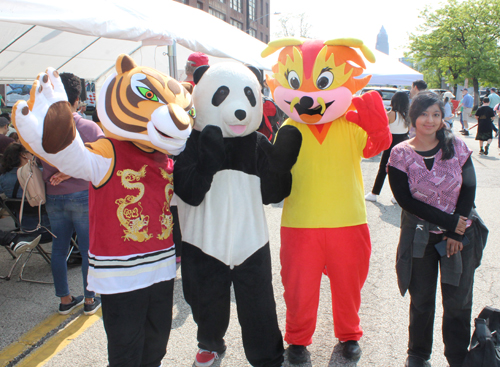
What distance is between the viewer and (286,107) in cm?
243

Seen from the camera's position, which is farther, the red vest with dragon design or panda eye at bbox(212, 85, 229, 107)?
panda eye at bbox(212, 85, 229, 107)

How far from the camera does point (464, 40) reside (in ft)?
87.1

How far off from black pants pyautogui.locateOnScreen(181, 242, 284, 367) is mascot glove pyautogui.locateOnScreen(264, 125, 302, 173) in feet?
1.64

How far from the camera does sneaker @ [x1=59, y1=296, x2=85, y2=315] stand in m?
3.17

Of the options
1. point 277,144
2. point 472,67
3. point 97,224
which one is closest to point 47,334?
point 97,224

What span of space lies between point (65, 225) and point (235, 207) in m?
1.70

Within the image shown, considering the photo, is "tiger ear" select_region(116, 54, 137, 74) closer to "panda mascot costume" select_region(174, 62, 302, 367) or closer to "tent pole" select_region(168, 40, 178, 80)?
"panda mascot costume" select_region(174, 62, 302, 367)

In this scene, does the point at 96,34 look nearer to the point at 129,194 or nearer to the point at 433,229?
the point at 129,194

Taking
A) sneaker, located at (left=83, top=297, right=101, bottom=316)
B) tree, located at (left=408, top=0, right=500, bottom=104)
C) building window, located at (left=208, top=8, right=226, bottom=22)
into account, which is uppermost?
building window, located at (left=208, top=8, right=226, bottom=22)

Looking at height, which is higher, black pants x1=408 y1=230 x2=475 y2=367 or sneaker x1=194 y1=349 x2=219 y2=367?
black pants x1=408 y1=230 x2=475 y2=367

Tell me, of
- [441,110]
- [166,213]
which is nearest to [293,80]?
[441,110]

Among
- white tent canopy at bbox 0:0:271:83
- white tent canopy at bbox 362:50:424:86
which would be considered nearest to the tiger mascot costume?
white tent canopy at bbox 0:0:271:83

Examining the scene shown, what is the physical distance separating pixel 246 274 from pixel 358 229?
0.75 m

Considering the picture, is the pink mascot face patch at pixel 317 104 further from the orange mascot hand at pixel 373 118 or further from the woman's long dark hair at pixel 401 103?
the woman's long dark hair at pixel 401 103
